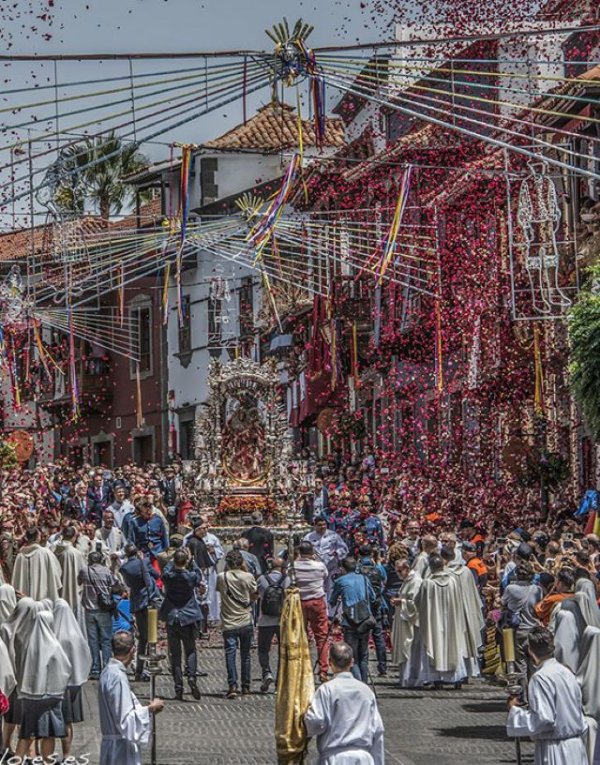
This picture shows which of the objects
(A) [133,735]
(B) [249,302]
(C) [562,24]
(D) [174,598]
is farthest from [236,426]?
(A) [133,735]

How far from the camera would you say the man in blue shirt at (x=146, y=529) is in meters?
29.1

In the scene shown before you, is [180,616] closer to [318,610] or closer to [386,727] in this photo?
[318,610]

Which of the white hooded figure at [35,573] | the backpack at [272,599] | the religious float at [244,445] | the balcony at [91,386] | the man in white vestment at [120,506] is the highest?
the balcony at [91,386]

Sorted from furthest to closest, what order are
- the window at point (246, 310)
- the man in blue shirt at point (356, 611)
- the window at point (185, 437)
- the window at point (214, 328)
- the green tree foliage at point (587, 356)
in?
the window at point (185, 437), the window at point (214, 328), the window at point (246, 310), the green tree foliage at point (587, 356), the man in blue shirt at point (356, 611)

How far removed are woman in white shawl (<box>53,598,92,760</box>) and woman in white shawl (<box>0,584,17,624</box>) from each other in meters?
0.51

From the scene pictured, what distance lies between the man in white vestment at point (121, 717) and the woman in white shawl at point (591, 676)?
3327 millimetres

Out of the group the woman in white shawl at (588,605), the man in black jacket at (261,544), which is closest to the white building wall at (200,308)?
the man in black jacket at (261,544)

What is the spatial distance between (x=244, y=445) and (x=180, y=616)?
16.5 meters

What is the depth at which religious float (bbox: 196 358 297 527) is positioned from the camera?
37938mm

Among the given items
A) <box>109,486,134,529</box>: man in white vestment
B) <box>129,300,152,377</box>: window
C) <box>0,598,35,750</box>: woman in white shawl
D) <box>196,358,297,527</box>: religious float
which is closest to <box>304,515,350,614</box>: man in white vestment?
<box>109,486,134,529</box>: man in white vestment

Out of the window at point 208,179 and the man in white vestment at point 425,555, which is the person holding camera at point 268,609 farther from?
the window at point 208,179

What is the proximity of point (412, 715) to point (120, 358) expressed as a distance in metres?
45.2

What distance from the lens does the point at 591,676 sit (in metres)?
15.3

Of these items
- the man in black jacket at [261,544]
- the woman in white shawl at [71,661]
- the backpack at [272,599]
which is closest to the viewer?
the woman in white shawl at [71,661]
